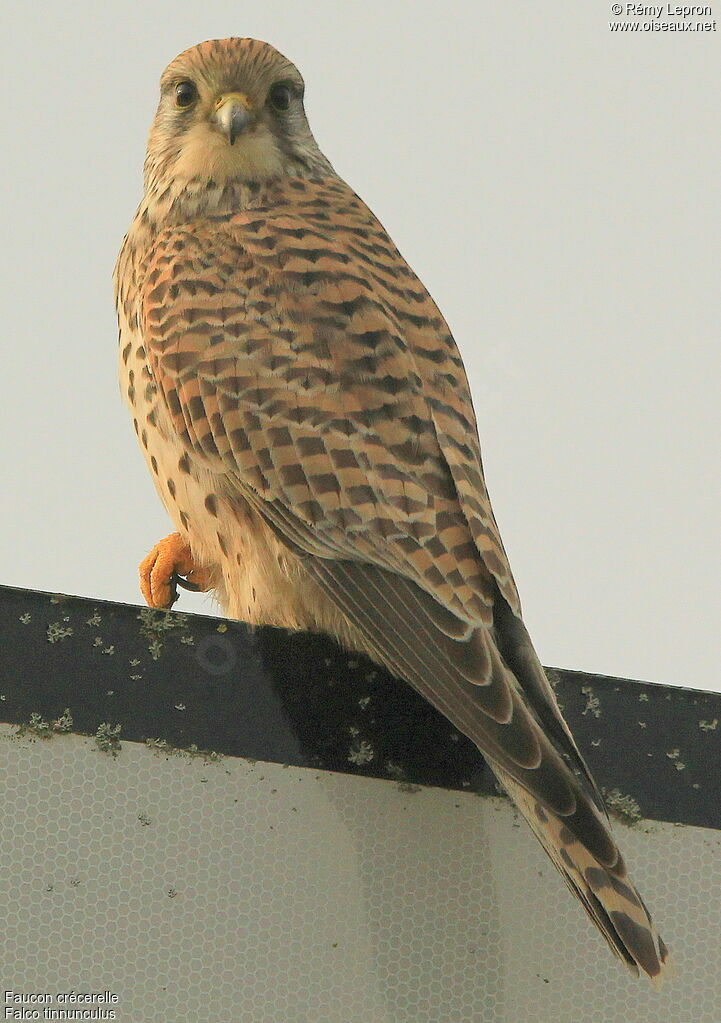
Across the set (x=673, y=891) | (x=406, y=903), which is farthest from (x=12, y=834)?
(x=673, y=891)

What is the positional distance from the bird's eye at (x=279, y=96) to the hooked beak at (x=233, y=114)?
0.31ft

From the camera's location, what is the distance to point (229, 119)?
9.18ft

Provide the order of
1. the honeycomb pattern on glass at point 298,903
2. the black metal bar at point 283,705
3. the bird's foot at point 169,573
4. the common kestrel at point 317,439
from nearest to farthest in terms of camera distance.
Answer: the honeycomb pattern on glass at point 298,903 → the black metal bar at point 283,705 → the common kestrel at point 317,439 → the bird's foot at point 169,573

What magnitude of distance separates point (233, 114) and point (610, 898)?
1.86 meters

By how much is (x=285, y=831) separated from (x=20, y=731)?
349 mm

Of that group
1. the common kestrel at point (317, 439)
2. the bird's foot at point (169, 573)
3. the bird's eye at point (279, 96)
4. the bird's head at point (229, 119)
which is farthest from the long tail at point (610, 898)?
the bird's eye at point (279, 96)

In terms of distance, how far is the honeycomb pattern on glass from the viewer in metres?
1.55

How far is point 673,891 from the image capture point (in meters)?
1.73

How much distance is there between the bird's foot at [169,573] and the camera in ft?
8.41

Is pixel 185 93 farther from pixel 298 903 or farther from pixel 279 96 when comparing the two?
pixel 298 903

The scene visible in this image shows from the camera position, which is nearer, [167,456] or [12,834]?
[12,834]

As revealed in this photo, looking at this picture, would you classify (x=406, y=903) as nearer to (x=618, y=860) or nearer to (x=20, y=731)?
(x=618, y=860)

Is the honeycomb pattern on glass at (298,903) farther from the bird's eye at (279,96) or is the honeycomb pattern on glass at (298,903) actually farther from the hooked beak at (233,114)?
the bird's eye at (279,96)

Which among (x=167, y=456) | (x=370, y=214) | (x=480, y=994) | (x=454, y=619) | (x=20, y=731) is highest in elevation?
(x=370, y=214)
